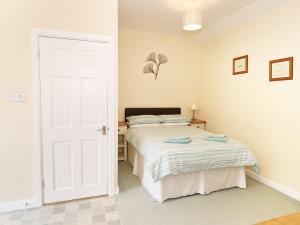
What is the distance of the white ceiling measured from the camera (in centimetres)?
342

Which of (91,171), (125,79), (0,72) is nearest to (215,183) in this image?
(91,171)

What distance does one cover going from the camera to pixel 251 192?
3041 millimetres

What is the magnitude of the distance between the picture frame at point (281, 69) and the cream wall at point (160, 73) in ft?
7.22

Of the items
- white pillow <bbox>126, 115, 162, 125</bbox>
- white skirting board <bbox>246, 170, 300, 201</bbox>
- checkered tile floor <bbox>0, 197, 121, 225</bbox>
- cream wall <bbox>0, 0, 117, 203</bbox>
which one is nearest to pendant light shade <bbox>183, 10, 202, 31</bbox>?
cream wall <bbox>0, 0, 117, 203</bbox>

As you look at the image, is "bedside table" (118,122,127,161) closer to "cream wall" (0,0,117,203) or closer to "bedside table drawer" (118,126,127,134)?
"bedside table drawer" (118,126,127,134)

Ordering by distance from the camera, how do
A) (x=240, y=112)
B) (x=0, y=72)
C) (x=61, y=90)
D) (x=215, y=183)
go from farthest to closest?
(x=240, y=112), (x=215, y=183), (x=61, y=90), (x=0, y=72)

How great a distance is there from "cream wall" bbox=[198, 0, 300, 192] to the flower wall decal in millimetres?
1182

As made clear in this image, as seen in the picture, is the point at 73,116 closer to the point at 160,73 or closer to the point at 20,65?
the point at 20,65

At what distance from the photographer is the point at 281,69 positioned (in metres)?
3.03

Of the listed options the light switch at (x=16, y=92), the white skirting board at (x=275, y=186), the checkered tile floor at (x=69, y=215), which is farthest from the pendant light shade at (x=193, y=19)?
the checkered tile floor at (x=69, y=215)

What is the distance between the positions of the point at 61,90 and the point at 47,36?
0.66m

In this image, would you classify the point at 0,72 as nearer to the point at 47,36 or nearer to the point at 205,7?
the point at 47,36

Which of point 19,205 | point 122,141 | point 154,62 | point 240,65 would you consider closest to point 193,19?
point 240,65

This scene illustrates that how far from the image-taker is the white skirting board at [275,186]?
113 inches
